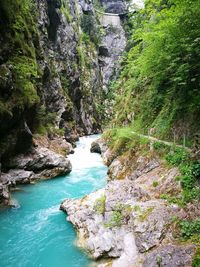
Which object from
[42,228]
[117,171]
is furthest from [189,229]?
[117,171]

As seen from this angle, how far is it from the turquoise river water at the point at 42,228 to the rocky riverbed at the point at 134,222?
0.60 meters

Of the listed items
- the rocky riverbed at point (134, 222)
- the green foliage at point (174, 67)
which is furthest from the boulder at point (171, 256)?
the green foliage at point (174, 67)

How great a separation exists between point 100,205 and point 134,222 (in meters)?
2.39

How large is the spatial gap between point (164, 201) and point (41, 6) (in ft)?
110

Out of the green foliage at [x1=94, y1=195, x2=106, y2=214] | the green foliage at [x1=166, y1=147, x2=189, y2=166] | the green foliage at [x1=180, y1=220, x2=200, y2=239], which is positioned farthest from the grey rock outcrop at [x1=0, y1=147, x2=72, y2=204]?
the green foliage at [x1=180, y1=220, x2=200, y2=239]

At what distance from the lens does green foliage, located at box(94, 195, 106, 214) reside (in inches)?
459

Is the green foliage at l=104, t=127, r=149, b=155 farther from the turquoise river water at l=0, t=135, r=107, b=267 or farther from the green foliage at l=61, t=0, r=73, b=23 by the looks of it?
the green foliage at l=61, t=0, r=73, b=23

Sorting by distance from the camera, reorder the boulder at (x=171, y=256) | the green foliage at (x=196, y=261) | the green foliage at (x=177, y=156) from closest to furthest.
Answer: the green foliage at (x=196, y=261) → the boulder at (x=171, y=256) → the green foliage at (x=177, y=156)

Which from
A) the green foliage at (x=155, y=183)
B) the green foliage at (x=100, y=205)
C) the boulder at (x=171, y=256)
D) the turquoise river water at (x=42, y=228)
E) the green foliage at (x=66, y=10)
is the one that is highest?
the green foliage at (x=66, y=10)

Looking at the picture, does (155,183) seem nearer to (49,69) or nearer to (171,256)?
(171,256)

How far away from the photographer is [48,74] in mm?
33250

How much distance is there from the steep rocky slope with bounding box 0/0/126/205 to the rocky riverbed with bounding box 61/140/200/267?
8.68 metres

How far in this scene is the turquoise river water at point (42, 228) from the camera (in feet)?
33.0

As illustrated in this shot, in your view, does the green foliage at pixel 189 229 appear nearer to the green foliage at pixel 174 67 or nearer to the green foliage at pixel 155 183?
the green foliage at pixel 155 183
